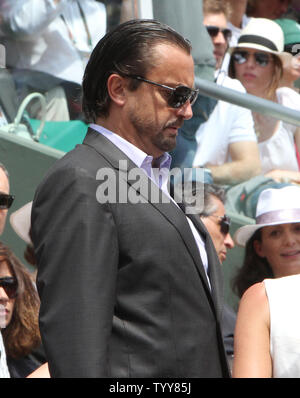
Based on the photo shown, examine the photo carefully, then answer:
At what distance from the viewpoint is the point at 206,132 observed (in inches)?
186

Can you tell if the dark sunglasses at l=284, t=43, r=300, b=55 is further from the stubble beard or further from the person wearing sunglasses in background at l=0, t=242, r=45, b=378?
the stubble beard

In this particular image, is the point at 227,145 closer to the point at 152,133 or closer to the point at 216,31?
the point at 216,31

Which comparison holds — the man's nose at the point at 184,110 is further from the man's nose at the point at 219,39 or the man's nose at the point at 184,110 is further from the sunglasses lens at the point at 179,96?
the man's nose at the point at 219,39

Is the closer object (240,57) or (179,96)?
(179,96)

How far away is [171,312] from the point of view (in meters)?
2.15

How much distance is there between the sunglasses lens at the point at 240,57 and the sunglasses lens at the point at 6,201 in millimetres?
1897

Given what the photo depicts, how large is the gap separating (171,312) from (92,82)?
2.38 feet

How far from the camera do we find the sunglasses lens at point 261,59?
527 cm

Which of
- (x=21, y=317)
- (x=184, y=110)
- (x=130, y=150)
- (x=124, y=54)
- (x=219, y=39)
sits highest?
(x=219, y=39)

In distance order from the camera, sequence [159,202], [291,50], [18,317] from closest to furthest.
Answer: [159,202] → [18,317] → [291,50]

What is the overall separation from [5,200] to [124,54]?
5.50 ft

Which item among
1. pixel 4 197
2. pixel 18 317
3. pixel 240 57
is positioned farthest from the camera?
pixel 240 57

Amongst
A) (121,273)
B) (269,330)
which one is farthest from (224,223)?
(121,273)

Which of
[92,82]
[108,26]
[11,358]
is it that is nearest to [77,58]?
[108,26]
